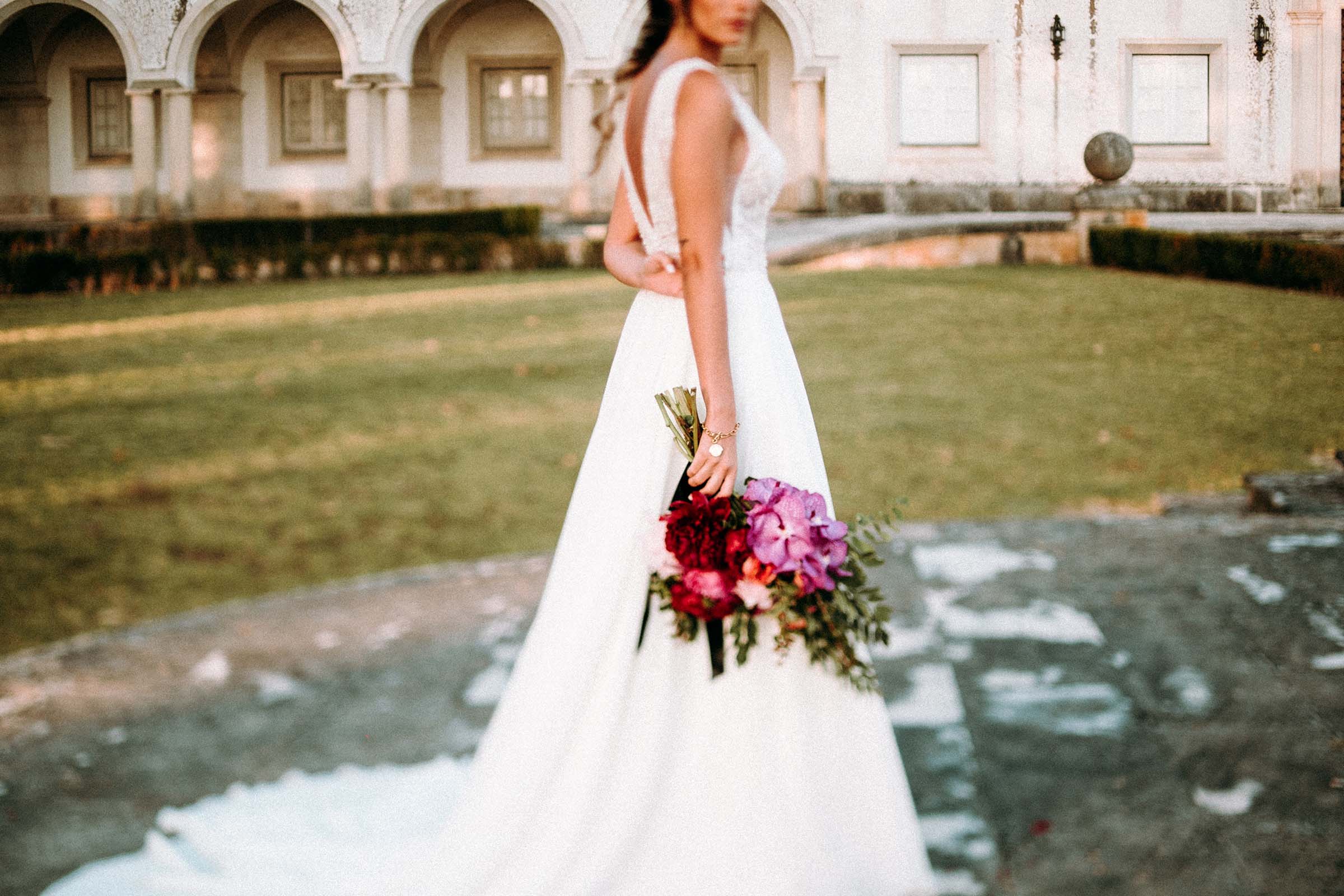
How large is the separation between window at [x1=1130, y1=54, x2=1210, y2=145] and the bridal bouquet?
8.99 meters

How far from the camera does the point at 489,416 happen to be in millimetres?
8641

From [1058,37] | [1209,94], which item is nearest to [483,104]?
[1058,37]

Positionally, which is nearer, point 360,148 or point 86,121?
point 360,148

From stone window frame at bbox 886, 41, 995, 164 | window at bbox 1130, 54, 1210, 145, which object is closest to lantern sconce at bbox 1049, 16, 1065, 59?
stone window frame at bbox 886, 41, 995, 164

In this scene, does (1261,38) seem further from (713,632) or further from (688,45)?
(713,632)

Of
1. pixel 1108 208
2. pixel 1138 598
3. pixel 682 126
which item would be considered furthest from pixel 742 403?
pixel 1108 208

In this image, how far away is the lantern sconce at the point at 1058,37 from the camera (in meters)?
12.4

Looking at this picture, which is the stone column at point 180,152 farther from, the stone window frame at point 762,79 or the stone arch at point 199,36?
the stone window frame at point 762,79

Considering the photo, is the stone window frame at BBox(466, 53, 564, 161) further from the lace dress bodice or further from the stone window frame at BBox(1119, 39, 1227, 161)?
the lace dress bodice

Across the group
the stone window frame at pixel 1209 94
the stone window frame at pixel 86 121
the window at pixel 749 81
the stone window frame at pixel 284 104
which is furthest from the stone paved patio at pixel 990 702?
the stone window frame at pixel 86 121

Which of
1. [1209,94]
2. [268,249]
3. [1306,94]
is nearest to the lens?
[1306,94]

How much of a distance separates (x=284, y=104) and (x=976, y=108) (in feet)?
42.4

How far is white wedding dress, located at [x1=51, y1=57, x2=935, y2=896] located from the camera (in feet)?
7.23

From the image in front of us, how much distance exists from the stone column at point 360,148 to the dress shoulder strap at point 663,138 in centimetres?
1803
